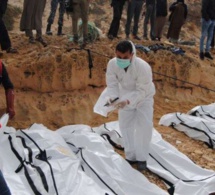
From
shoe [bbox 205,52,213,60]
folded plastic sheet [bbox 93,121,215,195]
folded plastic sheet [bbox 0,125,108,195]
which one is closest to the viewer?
folded plastic sheet [bbox 0,125,108,195]

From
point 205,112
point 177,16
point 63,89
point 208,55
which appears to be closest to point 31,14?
point 63,89

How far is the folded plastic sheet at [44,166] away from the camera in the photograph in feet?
11.4

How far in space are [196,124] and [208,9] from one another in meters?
3.08

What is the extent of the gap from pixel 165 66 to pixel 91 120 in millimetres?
2259

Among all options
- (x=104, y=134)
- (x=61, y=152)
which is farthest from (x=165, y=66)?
(x=61, y=152)

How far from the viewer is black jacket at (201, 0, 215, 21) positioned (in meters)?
7.71

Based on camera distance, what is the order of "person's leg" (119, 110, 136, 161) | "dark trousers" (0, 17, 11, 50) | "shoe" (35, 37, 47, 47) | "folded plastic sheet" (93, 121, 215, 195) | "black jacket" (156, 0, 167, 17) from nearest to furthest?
1. "folded plastic sheet" (93, 121, 215, 195)
2. "person's leg" (119, 110, 136, 161)
3. "dark trousers" (0, 17, 11, 50)
4. "shoe" (35, 37, 47, 47)
5. "black jacket" (156, 0, 167, 17)

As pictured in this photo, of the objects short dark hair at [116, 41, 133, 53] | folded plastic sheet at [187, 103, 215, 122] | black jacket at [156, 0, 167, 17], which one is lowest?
folded plastic sheet at [187, 103, 215, 122]

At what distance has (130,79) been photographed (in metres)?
4.08

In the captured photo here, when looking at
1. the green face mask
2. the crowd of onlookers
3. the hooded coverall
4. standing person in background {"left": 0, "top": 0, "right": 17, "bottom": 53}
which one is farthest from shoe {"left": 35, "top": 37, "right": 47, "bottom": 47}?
the green face mask

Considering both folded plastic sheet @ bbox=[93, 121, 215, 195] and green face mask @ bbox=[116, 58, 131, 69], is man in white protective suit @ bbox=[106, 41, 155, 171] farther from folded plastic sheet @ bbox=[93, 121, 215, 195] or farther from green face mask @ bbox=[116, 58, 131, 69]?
folded plastic sheet @ bbox=[93, 121, 215, 195]

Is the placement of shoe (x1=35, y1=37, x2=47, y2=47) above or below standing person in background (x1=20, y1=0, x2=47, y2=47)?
below

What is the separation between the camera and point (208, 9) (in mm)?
7738

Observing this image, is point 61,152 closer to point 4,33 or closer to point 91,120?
point 91,120
